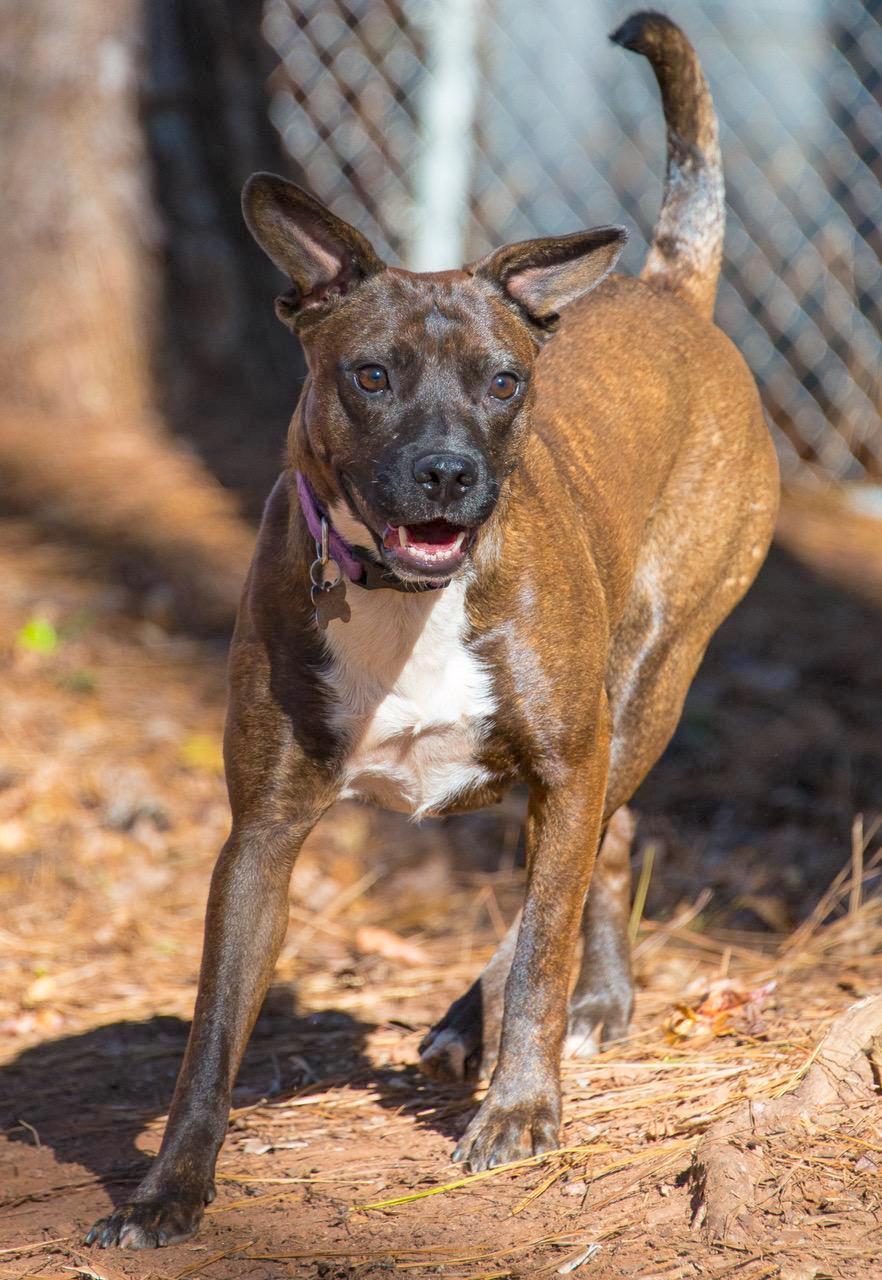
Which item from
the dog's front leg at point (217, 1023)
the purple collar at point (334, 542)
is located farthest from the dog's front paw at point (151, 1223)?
the purple collar at point (334, 542)

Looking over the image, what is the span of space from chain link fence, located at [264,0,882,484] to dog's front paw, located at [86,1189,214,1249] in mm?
6089

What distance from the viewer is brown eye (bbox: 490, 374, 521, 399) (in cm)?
310

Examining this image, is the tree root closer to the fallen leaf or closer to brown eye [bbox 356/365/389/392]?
brown eye [bbox 356/365/389/392]

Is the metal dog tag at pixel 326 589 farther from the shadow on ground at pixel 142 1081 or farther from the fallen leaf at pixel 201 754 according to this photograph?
the fallen leaf at pixel 201 754

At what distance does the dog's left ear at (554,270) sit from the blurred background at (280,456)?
171 centimetres

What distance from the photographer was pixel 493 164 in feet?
27.9

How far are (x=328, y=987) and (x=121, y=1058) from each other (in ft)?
2.41

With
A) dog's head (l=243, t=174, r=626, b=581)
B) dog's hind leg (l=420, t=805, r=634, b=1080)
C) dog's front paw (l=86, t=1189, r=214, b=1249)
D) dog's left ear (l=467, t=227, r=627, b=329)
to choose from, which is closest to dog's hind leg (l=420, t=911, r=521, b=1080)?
dog's hind leg (l=420, t=805, r=634, b=1080)

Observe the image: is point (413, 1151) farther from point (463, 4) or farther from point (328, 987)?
point (463, 4)

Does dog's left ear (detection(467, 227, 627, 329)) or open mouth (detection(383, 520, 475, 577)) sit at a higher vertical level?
dog's left ear (detection(467, 227, 627, 329))

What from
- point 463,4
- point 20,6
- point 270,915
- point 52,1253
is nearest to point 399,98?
point 463,4

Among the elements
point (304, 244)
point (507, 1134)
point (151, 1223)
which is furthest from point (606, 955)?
point (304, 244)

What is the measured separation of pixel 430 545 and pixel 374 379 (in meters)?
0.36

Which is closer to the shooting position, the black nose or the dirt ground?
the dirt ground
